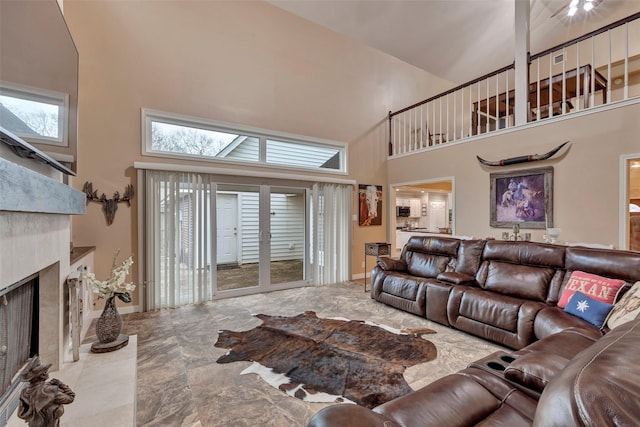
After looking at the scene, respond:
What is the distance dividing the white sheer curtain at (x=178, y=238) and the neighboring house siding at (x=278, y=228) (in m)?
0.62

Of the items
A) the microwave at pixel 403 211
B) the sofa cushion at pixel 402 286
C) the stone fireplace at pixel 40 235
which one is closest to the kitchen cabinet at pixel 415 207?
the microwave at pixel 403 211

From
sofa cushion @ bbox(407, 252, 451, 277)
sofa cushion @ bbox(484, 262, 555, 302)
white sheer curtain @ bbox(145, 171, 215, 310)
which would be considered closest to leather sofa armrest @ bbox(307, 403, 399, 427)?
sofa cushion @ bbox(484, 262, 555, 302)

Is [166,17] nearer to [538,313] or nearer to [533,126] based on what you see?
[533,126]

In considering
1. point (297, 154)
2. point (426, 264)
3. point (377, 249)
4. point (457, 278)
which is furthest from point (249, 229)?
point (457, 278)

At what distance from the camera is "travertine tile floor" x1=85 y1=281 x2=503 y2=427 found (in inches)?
76.9

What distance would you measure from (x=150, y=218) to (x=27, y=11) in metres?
2.95

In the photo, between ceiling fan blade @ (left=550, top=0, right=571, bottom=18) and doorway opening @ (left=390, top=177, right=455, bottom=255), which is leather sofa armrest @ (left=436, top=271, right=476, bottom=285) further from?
doorway opening @ (left=390, top=177, right=455, bottom=255)

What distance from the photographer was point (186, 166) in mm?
4199

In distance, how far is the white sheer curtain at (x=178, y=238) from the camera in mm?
4012

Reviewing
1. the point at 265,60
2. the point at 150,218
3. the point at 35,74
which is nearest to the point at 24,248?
the point at 35,74

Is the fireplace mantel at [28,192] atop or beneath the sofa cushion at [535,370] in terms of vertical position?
atop

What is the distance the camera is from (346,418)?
0.92 meters

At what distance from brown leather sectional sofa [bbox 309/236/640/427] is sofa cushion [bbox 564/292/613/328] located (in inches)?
2.5

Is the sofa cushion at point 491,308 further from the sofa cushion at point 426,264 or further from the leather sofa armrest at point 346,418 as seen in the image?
the leather sofa armrest at point 346,418
